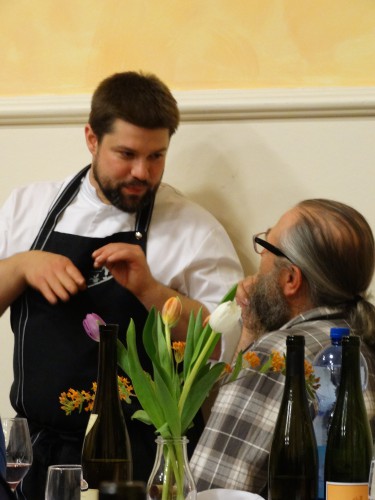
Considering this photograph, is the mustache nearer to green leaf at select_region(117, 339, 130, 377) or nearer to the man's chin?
the man's chin

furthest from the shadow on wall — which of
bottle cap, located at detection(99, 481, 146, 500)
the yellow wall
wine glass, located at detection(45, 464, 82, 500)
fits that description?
bottle cap, located at detection(99, 481, 146, 500)

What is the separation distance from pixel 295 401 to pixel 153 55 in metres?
1.51

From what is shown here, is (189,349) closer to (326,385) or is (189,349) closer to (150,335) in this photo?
(150,335)

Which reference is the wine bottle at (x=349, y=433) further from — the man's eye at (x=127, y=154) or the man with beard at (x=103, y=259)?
the man's eye at (x=127, y=154)

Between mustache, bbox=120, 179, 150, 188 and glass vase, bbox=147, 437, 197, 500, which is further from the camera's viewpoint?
mustache, bbox=120, 179, 150, 188

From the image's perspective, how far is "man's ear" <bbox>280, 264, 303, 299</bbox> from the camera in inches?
75.9

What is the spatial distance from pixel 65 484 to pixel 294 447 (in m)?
0.30

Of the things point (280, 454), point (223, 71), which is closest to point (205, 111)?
point (223, 71)

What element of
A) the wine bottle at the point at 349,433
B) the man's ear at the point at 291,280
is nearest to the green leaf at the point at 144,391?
the wine bottle at the point at 349,433

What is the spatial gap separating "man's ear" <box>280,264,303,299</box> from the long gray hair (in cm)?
1

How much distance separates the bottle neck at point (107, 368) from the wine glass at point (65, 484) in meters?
0.13

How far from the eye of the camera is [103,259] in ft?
6.80

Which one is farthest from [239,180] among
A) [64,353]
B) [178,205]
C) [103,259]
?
[64,353]

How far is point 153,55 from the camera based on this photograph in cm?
249
